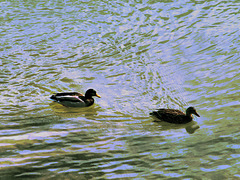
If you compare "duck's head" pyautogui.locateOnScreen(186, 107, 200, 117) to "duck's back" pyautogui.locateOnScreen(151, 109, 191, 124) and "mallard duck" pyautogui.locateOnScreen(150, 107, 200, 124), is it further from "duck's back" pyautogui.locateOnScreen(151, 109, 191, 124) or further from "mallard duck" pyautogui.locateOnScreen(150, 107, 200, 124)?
"duck's back" pyautogui.locateOnScreen(151, 109, 191, 124)

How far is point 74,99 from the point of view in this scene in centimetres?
927

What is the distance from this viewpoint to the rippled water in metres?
6.32

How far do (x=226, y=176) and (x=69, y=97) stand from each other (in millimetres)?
4559

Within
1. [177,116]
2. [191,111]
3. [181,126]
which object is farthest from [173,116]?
[191,111]

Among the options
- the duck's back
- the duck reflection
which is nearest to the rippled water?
the duck reflection

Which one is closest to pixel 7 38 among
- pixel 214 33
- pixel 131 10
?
pixel 131 10

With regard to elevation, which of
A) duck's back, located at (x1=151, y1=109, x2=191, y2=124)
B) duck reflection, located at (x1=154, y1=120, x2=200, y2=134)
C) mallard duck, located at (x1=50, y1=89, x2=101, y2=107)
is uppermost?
mallard duck, located at (x1=50, y1=89, x2=101, y2=107)

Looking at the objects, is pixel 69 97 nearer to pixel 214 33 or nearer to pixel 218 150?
pixel 218 150

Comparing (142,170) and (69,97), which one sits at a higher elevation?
(69,97)

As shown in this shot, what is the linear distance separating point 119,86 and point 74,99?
4.69 feet

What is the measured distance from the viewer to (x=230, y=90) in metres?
9.34

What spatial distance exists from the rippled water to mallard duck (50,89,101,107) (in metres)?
0.22

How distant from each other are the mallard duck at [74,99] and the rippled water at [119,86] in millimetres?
215

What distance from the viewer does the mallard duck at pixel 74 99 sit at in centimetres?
916
